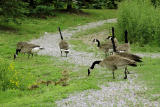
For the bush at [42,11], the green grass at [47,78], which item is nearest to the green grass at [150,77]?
the green grass at [47,78]

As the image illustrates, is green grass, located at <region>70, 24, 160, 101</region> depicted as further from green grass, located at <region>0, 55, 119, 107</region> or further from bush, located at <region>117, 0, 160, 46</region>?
bush, located at <region>117, 0, 160, 46</region>

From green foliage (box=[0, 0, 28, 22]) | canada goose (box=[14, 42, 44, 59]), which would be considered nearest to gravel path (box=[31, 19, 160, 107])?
canada goose (box=[14, 42, 44, 59])

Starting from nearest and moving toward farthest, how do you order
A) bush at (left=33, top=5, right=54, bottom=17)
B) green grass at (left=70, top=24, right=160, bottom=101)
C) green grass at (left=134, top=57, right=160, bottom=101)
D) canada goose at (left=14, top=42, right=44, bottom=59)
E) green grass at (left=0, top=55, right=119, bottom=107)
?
green grass at (left=0, top=55, right=119, bottom=107), green grass at (left=134, top=57, right=160, bottom=101), green grass at (left=70, top=24, right=160, bottom=101), canada goose at (left=14, top=42, right=44, bottom=59), bush at (left=33, top=5, right=54, bottom=17)

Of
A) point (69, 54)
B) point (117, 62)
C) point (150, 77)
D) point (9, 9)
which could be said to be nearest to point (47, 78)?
point (117, 62)

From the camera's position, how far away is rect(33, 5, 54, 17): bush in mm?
41312

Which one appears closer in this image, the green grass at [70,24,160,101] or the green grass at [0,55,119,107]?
the green grass at [0,55,119,107]

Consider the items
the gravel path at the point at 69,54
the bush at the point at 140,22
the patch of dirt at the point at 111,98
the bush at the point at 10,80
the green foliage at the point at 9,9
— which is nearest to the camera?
the patch of dirt at the point at 111,98

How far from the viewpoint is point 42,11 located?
42.8 meters

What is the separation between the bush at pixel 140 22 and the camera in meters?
24.0

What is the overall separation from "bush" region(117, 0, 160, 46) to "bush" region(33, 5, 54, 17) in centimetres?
1652

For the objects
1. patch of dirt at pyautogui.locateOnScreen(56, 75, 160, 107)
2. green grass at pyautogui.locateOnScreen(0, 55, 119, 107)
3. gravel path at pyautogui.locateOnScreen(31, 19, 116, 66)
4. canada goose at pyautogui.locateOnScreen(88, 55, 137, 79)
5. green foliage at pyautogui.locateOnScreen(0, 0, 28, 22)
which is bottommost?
gravel path at pyautogui.locateOnScreen(31, 19, 116, 66)

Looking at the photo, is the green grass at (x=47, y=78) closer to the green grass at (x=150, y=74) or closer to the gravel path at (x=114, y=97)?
the gravel path at (x=114, y=97)

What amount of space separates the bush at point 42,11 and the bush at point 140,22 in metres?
16.5

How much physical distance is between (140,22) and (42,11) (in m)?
21.3
